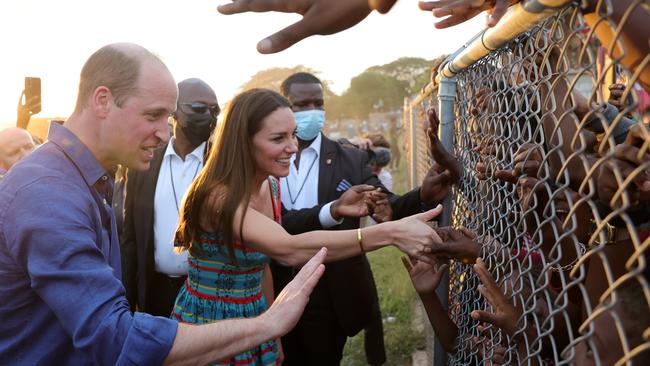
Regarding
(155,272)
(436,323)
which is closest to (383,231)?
(436,323)

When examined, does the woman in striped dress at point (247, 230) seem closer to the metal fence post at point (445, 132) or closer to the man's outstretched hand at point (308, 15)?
the metal fence post at point (445, 132)

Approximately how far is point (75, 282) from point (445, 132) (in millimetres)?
1887

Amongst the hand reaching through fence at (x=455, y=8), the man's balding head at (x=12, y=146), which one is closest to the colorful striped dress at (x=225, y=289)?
the hand reaching through fence at (x=455, y=8)

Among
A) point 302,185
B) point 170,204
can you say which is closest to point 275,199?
point 302,185

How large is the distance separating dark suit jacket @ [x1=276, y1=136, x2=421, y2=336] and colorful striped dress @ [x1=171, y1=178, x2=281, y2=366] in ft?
2.08

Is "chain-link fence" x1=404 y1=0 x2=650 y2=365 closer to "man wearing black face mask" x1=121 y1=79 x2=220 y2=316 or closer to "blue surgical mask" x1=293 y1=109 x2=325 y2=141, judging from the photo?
"blue surgical mask" x1=293 y1=109 x2=325 y2=141

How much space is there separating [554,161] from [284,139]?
5.03 ft

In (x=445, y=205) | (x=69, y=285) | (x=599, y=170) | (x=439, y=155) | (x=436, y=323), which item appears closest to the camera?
(x=599, y=170)

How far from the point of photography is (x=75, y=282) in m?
1.67

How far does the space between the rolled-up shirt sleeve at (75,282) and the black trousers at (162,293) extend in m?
1.93

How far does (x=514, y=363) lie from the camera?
1857 mm

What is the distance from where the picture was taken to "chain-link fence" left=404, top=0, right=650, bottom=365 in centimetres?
102

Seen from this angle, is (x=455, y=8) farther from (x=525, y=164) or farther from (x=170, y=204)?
(x=170, y=204)

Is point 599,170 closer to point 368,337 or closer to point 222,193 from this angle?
point 222,193
